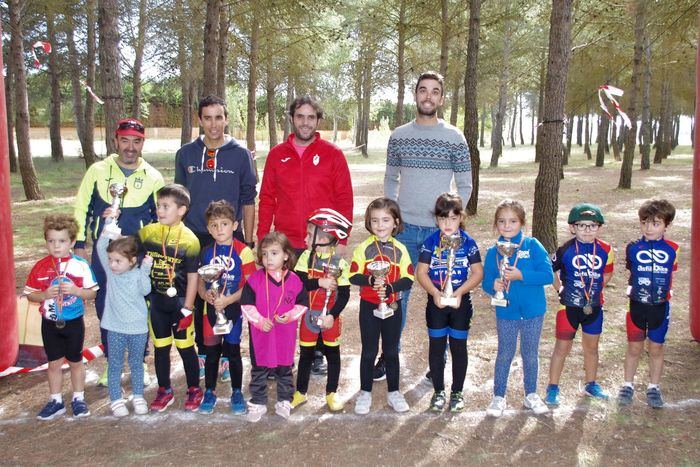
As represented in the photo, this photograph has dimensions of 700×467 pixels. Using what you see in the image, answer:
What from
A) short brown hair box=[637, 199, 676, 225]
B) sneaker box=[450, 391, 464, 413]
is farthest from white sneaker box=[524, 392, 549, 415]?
short brown hair box=[637, 199, 676, 225]

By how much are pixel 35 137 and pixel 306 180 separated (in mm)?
67033

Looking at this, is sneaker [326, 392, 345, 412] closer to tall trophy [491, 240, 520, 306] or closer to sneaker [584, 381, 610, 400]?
tall trophy [491, 240, 520, 306]

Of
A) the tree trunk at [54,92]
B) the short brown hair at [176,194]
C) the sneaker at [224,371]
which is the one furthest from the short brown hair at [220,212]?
the tree trunk at [54,92]

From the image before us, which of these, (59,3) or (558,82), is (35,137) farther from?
(558,82)

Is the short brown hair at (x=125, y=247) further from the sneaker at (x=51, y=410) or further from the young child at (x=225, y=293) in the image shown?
the sneaker at (x=51, y=410)

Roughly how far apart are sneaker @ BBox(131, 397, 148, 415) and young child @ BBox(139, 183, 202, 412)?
6 cm

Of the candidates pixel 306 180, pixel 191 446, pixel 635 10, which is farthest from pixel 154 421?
pixel 635 10

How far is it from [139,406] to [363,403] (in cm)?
165

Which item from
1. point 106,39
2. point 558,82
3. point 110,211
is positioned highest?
point 106,39

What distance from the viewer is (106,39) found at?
29.8 ft

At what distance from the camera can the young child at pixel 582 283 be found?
413 centimetres

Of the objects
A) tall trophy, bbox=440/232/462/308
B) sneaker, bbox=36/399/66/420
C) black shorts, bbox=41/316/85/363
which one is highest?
tall trophy, bbox=440/232/462/308

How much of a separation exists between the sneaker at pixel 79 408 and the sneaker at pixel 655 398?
416 centimetres

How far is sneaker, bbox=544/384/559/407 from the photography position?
13.9ft
